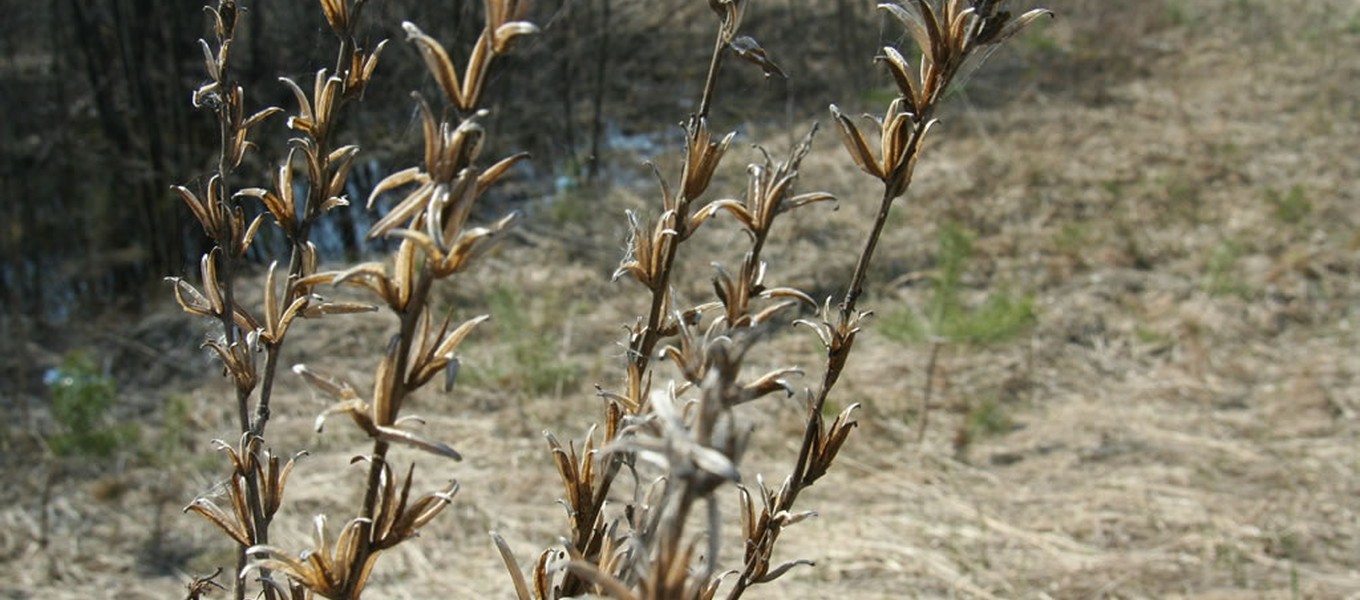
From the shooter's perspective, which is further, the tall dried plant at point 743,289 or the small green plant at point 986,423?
the small green plant at point 986,423

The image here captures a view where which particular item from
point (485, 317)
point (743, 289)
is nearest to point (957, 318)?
point (743, 289)

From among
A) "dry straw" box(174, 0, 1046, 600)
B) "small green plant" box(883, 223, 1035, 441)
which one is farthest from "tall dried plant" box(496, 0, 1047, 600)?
"small green plant" box(883, 223, 1035, 441)

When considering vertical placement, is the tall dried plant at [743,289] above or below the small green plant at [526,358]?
above

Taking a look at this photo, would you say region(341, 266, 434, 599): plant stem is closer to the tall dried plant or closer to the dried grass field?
the tall dried plant

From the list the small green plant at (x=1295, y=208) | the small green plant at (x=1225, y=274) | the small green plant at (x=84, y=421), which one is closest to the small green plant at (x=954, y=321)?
the small green plant at (x=1225, y=274)

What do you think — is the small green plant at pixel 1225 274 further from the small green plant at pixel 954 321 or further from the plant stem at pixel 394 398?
the plant stem at pixel 394 398
